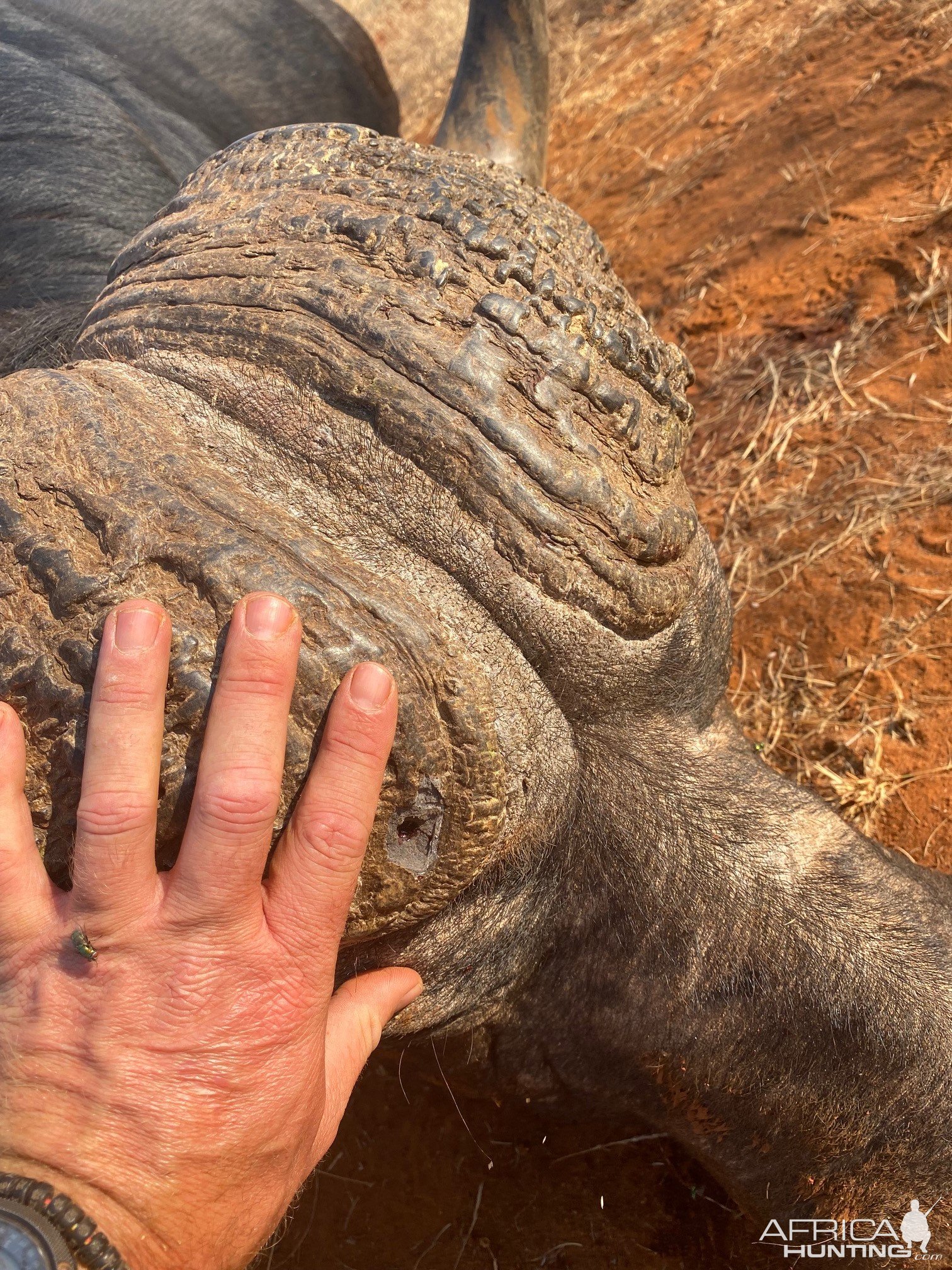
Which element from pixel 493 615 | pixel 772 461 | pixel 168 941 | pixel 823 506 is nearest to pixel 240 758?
pixel 168 941

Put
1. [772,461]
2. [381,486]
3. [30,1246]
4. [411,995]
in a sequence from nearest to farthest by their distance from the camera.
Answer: [30,1246], [381,486], [411,995], [772,461]

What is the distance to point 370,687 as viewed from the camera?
123cm

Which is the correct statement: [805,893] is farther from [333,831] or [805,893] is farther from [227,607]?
[227,607]

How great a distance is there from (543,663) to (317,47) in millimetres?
3300

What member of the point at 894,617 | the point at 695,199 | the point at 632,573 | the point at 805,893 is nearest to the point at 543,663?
the point at 632,573

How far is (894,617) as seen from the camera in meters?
2.79

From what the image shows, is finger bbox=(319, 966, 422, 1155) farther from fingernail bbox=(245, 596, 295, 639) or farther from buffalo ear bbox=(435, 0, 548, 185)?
buffalo ear bbox=(435, 0, 548, 185)

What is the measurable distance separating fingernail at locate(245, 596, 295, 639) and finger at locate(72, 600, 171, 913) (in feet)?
0.34

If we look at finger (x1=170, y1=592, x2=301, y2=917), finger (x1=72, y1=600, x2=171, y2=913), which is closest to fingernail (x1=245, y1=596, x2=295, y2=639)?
finger (x1=170, y1=592, x2=301, y2=917)

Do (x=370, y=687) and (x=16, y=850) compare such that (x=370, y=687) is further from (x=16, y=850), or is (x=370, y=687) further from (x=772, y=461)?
(x=772, y=461)

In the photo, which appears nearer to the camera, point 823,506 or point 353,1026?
point 353,1026

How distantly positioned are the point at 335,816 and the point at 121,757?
276 mm

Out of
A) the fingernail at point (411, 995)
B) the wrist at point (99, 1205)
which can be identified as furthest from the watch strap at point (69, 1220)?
the fingernail at point (411, 995)

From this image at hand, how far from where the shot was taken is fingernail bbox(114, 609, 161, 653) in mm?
1141
